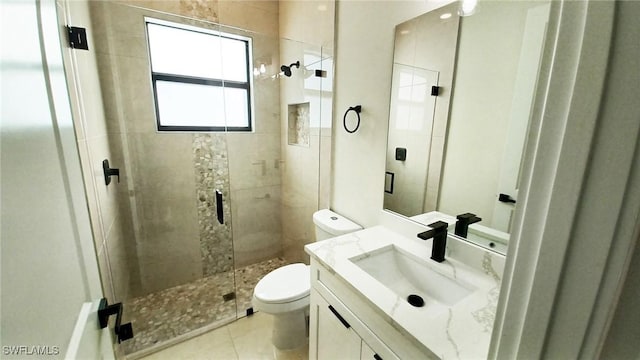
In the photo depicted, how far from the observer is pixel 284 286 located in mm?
1626

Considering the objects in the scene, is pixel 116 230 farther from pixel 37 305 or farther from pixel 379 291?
pixel 379 291

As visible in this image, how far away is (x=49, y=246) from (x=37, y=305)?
11 cm

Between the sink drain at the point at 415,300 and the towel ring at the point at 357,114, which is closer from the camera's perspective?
the sink drain at the point at 415,300

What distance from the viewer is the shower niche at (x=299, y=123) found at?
226 centimetres

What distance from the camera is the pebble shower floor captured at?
5.91 feet

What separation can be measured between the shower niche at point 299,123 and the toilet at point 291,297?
85 cm

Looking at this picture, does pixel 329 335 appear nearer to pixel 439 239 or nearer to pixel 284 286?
pixel 284 286

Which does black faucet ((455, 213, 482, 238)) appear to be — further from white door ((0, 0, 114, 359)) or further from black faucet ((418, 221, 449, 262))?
white door ((0, 0, 114, 359))

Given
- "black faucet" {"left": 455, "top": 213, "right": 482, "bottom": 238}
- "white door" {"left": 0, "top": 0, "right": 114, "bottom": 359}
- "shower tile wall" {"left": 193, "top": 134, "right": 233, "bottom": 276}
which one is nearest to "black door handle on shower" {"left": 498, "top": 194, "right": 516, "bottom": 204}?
"black faucet" {"left": 455, "top": 213, "right": 482, "bottom": 238}

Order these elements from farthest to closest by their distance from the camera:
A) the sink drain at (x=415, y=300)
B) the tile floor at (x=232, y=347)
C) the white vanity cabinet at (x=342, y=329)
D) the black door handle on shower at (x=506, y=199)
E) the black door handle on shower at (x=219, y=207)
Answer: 1. the black door handle on shower at (x=219, y=207)
2. the tile floor at (x=232, y=347)
3. the sink drain at (x=415, y=300)
4. the black door handle on shower at (x=506, y=199)
5. the white vanity cabinet at (x=342, y=329)

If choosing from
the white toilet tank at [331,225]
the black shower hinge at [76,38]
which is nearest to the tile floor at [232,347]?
the white toilet tank at [331,225]

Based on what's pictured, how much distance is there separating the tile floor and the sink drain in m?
0.99

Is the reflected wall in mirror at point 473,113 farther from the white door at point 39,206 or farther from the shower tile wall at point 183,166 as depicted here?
the shower tile wall at point 183,166

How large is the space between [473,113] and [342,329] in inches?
42.8
